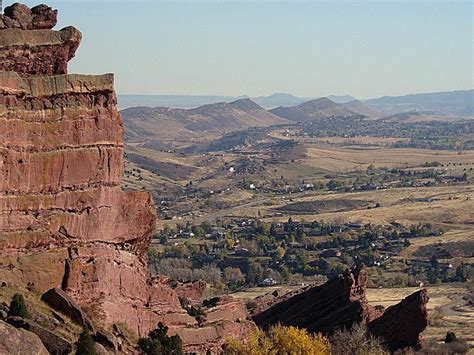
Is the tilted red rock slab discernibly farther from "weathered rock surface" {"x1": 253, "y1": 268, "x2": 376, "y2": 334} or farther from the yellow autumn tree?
"weathered rock surface" {"x1": 253, "y1": 268, "x2": 376, "y2": 334}

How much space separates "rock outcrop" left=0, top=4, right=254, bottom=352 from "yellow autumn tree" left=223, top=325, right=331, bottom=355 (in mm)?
6906

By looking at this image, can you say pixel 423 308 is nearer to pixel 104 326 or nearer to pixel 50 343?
pixel 104 326

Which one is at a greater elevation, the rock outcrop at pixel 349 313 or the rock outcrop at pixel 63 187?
the rock outcrop at pixel 63 187

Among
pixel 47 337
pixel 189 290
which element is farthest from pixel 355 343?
pixel 47 337

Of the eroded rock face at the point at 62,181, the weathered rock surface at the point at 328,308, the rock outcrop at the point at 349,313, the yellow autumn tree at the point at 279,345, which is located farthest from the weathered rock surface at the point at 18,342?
the rock outcrop at the point at 349,313

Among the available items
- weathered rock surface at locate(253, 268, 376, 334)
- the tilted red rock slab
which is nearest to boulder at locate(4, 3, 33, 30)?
the tilted red rock slab

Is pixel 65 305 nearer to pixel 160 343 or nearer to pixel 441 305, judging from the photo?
pixel 160 343

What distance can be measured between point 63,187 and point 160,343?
9.11 meters

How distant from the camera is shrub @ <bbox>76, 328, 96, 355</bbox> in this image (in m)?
39.7

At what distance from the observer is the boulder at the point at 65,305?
44.1 m

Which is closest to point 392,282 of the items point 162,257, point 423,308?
point 162,257

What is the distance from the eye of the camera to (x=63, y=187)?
4597cm

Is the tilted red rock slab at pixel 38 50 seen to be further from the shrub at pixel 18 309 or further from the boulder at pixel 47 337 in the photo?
the boulder at pixel 47 337

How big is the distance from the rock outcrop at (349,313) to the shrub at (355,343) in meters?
2.47
